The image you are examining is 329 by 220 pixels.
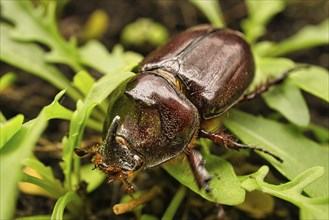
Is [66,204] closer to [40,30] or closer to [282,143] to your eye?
[282,143]

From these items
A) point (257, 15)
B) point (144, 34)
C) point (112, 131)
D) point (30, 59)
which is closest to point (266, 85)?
point (257, 15)

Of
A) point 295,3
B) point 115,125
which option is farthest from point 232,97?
point 295,3

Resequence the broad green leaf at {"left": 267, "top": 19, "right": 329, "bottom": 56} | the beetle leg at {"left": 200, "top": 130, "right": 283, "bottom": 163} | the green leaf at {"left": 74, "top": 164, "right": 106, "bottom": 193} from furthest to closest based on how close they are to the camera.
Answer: the broad green leaf at {"left": 267, "top": 19, "right": 329, "bottom": 56}, the green leaf at {"left": 74, "top": 164, "right": 106, "bottom": 193}, the beetle leg at {"left": 200, "top": 130, "right": 283, "bottom": 163}

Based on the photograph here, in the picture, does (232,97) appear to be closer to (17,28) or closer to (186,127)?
(186,127)

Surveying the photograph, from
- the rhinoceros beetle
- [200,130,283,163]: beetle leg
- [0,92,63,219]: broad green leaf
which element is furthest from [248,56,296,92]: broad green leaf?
[0,92,63,219]: broad green leaf

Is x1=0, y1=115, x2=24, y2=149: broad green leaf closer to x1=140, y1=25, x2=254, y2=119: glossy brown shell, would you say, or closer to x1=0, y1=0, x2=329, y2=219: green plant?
Result: x1=0, y1=0, x2=329, y2=219: green plant

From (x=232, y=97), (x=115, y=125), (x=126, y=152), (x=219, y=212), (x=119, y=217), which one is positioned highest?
(x=115, y=125)
